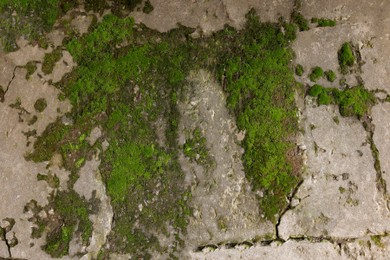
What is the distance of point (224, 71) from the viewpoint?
123 inches

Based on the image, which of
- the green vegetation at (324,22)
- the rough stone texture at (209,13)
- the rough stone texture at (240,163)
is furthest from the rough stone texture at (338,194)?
the rough stone texture at (209,13)

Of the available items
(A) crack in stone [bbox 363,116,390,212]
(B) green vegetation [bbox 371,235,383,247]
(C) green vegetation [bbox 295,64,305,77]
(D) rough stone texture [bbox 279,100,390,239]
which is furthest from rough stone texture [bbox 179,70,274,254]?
(A) crack in stone [bbox 363,116,390,212]

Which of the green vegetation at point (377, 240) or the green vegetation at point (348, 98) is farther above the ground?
the green vegetation at point (348, 98)

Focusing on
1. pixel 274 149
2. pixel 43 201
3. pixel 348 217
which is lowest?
pixel 43 201

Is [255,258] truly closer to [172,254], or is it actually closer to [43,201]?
[172,254]

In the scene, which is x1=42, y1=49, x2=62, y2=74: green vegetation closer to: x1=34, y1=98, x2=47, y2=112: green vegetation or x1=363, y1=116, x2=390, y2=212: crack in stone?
x1=34, y1=98, x2=47, y2=112: green vegetation

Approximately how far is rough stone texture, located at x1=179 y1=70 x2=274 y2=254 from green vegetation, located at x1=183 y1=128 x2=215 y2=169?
0.03 m

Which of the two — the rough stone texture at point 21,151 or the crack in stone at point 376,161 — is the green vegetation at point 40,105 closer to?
the rough stone texture at point 21,151

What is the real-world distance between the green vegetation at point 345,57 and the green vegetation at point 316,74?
0.17 meters

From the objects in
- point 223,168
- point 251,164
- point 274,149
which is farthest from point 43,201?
point 274,149

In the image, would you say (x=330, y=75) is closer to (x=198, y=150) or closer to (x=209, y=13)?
(x=209, y=13)

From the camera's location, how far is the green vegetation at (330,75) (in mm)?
3093

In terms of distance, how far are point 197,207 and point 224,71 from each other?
41.5 inches

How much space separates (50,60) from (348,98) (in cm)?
229
